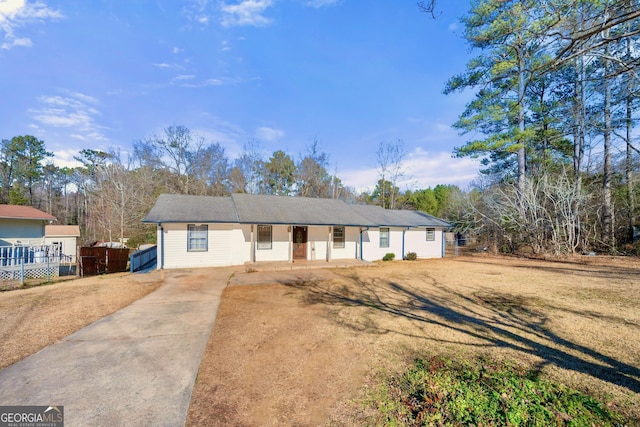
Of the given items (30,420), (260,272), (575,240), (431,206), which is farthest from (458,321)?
(431,206)

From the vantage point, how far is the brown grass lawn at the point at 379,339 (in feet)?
9.58

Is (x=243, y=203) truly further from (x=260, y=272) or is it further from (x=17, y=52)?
(x=17, y=52)

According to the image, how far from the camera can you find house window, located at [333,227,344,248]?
14586 mm

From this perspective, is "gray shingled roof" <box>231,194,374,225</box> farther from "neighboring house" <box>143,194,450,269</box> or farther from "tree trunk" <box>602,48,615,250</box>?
"tree trunk" <box>602,48,615,250</box>

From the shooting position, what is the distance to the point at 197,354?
394cm

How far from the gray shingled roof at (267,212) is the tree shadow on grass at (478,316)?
4.49 meters

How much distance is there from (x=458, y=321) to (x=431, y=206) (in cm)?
3374

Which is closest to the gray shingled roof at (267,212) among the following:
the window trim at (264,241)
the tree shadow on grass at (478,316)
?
the window trim at (264,241)

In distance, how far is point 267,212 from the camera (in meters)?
13.4

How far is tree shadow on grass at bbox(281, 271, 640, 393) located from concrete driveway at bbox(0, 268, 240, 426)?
9.89 ft

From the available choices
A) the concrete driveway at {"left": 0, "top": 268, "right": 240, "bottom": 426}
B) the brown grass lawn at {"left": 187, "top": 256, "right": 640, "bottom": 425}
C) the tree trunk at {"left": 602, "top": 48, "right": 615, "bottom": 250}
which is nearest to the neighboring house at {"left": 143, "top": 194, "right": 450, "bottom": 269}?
the brown grass lawn at {"left": 187, "top": 256, "right": 640, "bottom": 425}

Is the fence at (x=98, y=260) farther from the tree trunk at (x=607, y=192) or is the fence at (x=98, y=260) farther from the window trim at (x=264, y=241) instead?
the tree trunk at (x=607, y=192)

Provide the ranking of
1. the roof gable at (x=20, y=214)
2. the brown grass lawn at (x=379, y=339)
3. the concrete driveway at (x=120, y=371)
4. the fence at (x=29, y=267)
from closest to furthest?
the concrete driveway at (x=120, y=371) < the brown grass lawn at (x=379, y=339) < the fence at (x=29, y=267) < the roof gable at (x=20, y=214)

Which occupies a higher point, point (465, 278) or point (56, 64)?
point (56, 64)
